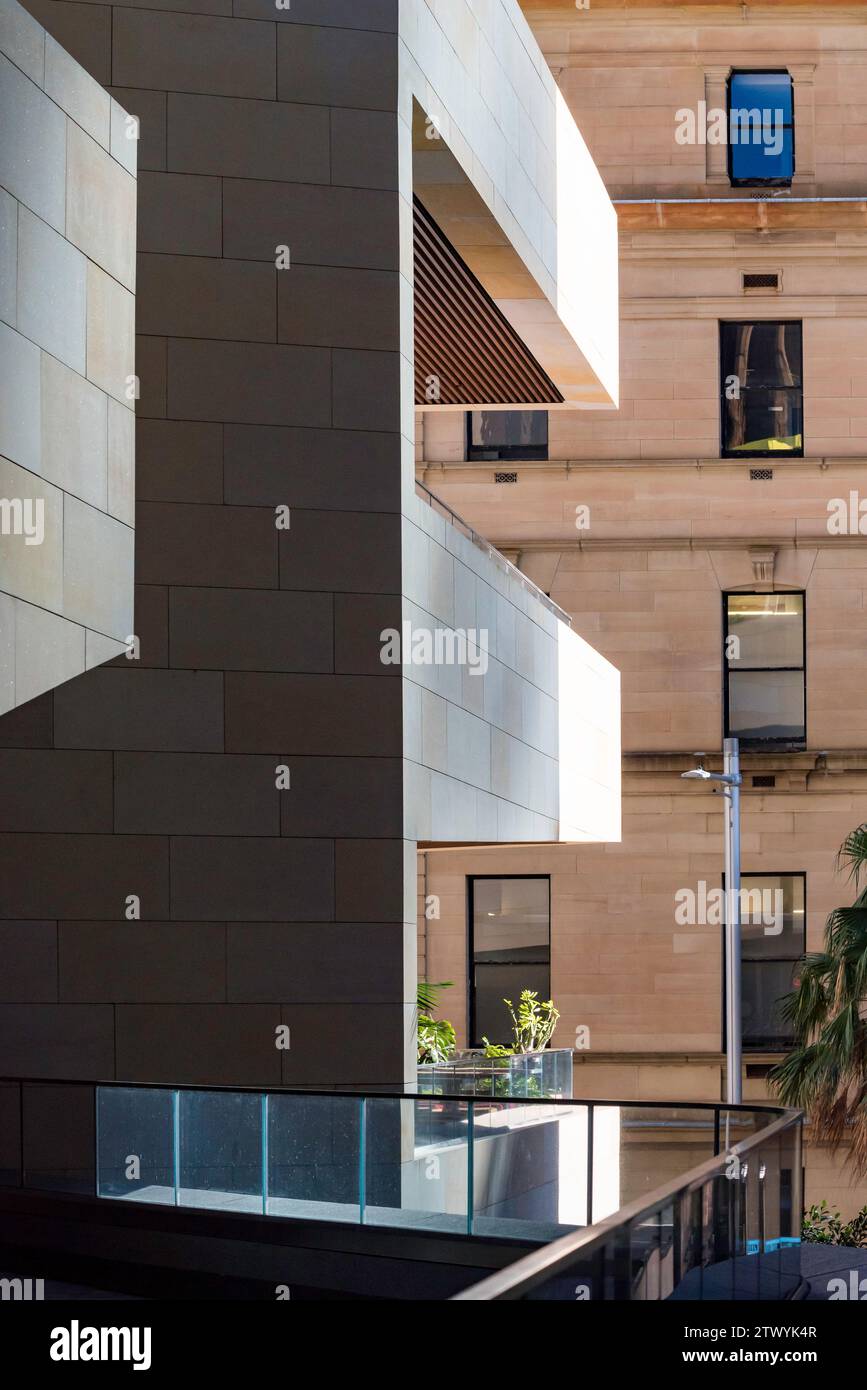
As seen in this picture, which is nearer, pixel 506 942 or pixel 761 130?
pixel 506 942

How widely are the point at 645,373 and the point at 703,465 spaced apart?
6.15ft

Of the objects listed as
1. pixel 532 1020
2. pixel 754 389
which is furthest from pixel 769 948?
pixel 754 389

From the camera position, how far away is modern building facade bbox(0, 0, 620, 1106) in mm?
11977

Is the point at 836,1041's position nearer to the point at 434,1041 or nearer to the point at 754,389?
the point at 434,1041

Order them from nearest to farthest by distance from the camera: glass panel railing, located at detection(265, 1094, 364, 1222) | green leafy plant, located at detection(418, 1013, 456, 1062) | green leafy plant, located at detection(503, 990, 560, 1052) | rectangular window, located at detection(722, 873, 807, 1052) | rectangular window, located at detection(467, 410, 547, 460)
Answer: glass panel railing, located at detection(265, 1094, 364, 1222)
green leafy plant, located at detection(418, 1013, 456, 1062)
green leafy plant, located at detection(503, 990, 560, 1052)
rectangular window, located at detection(722, 873, 807, 1052)
rectangular window, located at detection(467, 410, 547, 460)

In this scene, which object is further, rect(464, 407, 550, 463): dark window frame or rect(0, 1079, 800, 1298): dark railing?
rect(464, 407, 550, 463): dark window frame

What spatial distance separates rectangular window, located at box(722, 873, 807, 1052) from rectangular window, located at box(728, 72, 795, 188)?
1214 cm

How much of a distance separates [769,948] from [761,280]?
11493 millimetres

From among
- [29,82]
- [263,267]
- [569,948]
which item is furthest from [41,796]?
[569,948]

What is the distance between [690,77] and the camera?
93.9 ft

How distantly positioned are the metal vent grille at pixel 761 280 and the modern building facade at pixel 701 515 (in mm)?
75

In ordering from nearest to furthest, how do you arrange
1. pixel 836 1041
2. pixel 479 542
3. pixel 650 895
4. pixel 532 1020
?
pixel 479 542
pixel 836 1041
pixel 532 1020
pixel 650 895

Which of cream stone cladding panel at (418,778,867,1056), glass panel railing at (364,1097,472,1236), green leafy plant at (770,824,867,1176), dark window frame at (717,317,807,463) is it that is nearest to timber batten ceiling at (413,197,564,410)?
green leafy plant at (770,824,867,1176)

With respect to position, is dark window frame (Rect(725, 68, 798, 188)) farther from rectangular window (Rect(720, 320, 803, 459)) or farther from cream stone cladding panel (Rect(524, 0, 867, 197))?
rectangular window (Rect(720, 320, 803, 459))
